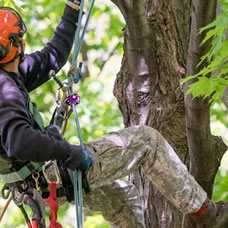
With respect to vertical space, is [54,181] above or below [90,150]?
below

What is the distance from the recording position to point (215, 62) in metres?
3.56

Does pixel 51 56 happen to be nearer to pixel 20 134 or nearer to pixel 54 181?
pixel 54 181

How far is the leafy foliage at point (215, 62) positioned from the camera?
3506 mm

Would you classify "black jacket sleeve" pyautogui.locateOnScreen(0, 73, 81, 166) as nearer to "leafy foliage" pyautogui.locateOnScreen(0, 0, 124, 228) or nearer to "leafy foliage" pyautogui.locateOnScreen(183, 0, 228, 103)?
"leafy foliage" pyautogui.locateOnScreen(183, 0, 228, 103)

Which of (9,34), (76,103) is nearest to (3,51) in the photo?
(9,34)

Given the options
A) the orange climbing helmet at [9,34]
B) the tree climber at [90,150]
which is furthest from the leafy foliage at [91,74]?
the orange climbing helmet at [9,34]

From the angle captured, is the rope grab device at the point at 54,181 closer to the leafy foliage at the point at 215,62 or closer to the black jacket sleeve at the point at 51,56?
the black jacket sleeve at the point at 51,56

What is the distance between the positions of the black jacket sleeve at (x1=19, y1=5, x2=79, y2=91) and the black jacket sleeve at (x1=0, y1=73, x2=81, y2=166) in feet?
2.37

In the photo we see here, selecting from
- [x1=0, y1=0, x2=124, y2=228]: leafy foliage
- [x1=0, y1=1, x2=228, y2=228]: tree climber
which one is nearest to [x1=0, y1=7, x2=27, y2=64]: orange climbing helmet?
[x1=0, y1=1, x2=228, y2=228]: tree climber

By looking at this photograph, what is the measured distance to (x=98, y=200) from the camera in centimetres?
419

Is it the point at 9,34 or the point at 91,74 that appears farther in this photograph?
the point at 91,74

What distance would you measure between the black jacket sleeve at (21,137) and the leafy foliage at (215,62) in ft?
2.74

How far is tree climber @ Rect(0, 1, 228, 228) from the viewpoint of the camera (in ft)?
11.3

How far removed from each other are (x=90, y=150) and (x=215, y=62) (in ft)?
3.01
